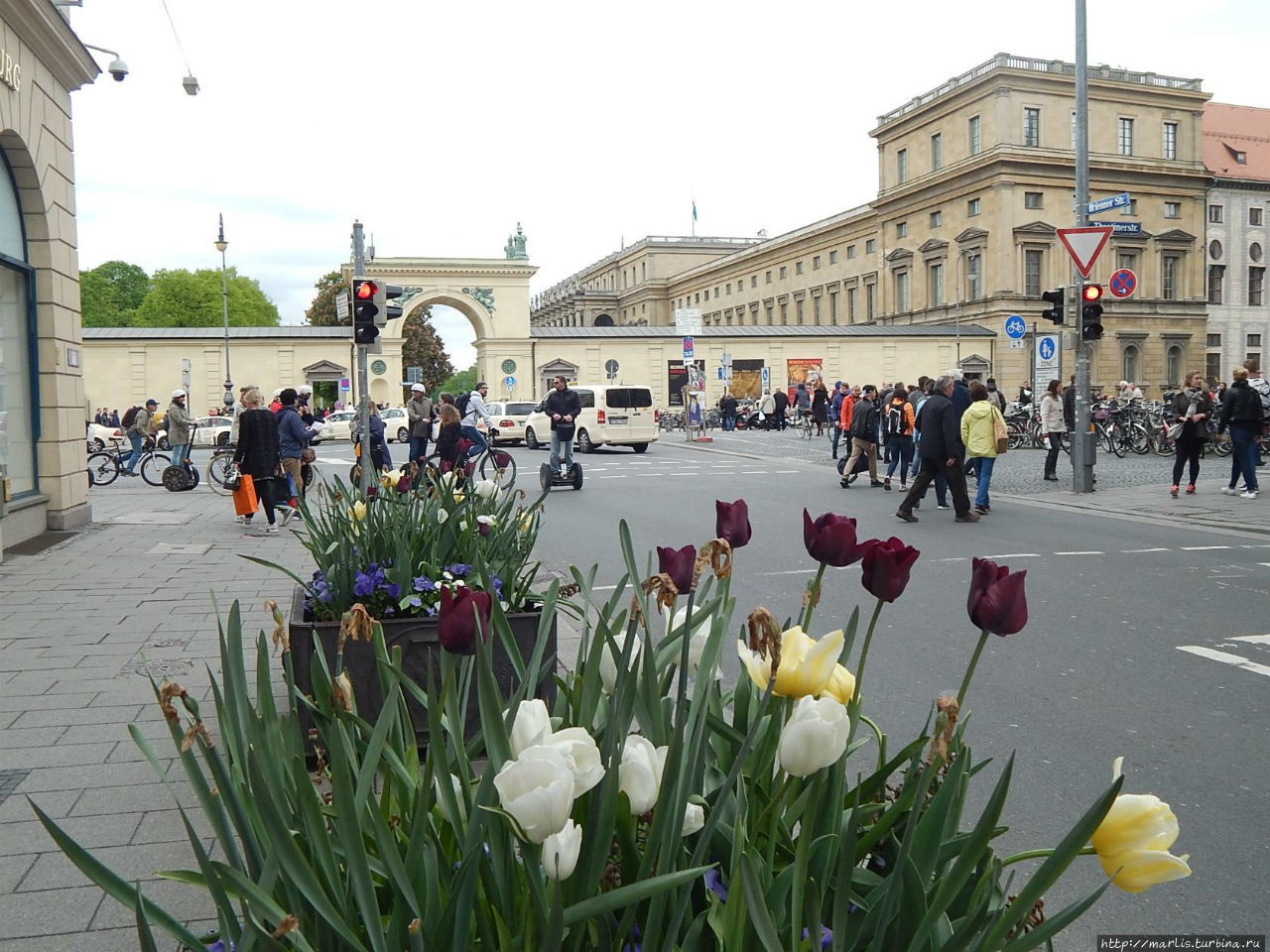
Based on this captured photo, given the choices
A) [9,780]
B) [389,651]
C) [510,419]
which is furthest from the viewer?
[510,419]

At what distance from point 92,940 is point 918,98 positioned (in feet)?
230

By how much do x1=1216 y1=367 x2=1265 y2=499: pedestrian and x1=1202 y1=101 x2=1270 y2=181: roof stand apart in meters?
63.0

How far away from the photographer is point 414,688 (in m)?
2.19

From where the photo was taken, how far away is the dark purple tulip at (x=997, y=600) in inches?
68.6

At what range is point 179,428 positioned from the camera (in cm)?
2081

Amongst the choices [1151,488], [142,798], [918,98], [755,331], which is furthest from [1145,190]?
[142,798]

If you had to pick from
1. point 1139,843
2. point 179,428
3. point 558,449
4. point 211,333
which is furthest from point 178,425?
point 211,333

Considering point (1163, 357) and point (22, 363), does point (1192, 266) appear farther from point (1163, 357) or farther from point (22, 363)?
point (22, 363)

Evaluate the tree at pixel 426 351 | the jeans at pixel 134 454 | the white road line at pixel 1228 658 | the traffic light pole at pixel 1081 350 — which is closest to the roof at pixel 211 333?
the tree at pixel 426 351

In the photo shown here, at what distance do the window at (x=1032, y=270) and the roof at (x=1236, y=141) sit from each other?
17399 mm

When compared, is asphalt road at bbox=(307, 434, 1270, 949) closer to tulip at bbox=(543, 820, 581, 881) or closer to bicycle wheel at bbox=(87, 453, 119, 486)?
tulip at bbox=(543, 820, 581, 881)

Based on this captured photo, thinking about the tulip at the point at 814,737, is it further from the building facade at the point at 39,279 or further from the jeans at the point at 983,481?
the jeans at the point at 983,481

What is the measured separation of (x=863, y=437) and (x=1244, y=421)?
5.53m

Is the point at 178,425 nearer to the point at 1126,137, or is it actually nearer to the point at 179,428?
the point at 179,428
